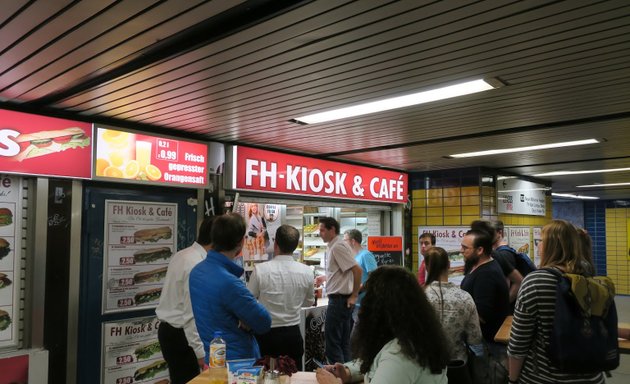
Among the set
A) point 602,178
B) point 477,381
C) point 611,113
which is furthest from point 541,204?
point 477,381

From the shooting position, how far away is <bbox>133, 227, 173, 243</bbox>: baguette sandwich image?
14.5ft

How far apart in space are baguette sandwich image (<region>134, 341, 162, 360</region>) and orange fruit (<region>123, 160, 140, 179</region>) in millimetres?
1581

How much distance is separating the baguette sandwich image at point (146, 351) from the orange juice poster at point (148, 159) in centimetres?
154

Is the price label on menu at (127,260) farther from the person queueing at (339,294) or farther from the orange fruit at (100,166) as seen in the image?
the person queueing at (339,294)

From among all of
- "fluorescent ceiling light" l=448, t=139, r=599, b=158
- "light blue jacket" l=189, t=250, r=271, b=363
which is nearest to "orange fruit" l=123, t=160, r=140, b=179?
"light blue jacket" l=189, t=250, r=271, b=363

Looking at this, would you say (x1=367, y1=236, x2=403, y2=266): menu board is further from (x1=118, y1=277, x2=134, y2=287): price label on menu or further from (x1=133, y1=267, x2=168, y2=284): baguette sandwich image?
(x1=118, y1=277, x2=134, y2=287): price label on menu

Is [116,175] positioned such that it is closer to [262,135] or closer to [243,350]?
[262,135]

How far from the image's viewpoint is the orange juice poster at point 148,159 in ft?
13.5

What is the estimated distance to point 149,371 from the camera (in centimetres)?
445

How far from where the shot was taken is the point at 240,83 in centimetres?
322

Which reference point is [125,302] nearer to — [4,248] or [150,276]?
[150,276]

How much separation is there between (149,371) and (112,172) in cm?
189

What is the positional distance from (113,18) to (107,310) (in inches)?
111

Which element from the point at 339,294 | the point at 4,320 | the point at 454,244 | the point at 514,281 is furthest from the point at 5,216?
the point at 454,244
